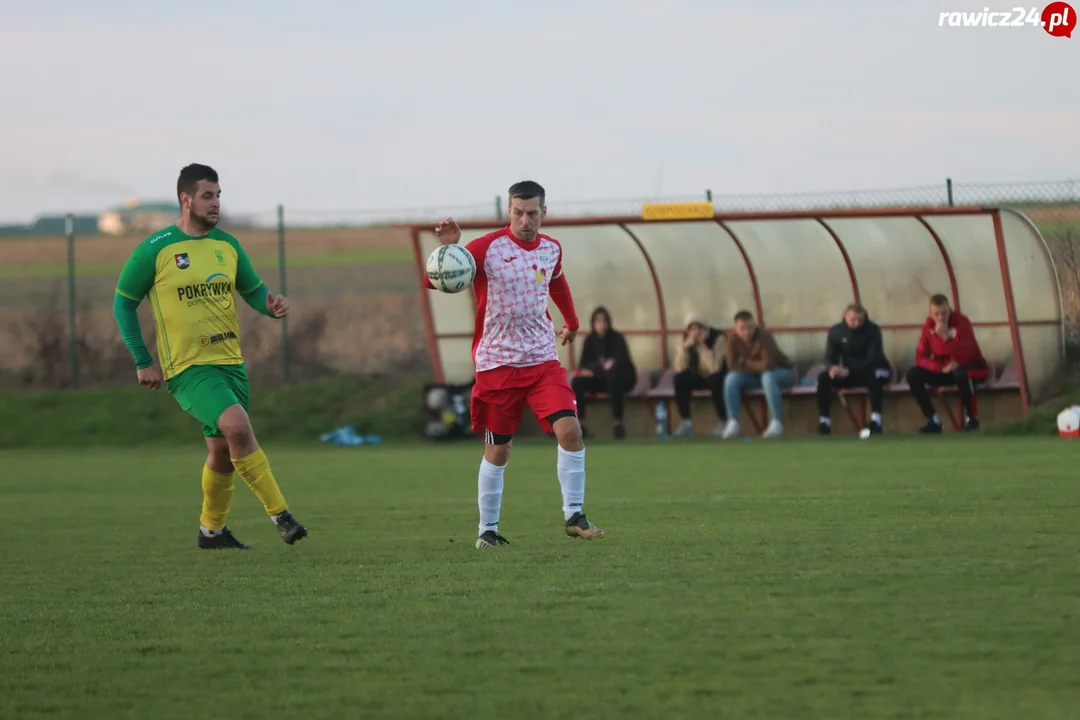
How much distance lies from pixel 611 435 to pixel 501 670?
15267mm

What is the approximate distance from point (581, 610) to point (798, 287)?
49.7 ft

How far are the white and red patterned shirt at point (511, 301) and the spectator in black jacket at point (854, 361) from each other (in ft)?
Result: 33.9

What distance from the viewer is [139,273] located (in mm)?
7934

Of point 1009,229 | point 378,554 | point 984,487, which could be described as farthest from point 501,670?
point 1009,229

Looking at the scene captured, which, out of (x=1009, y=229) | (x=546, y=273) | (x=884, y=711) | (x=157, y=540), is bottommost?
(x=884, y=711)

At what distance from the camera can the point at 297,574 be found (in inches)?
266

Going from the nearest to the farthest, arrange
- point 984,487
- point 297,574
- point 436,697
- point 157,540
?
point 436,697
point 297,574
point 157,540
point 984,487

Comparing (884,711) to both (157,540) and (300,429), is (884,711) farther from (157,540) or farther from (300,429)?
(300,429)

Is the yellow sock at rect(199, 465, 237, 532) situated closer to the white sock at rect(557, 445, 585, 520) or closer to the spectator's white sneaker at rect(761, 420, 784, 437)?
the white sock at rect(557, 445, 585, 520)

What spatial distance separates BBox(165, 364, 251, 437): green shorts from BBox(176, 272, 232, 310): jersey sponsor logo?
33 cm

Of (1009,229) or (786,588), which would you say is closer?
(786,588)

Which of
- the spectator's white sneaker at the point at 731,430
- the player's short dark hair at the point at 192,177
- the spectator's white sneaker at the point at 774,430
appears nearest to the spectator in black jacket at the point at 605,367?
the spectator's white sneaker at the point at 731,430

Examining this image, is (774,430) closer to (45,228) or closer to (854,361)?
(854,361)

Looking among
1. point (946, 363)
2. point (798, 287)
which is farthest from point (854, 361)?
point (798, 287)
